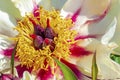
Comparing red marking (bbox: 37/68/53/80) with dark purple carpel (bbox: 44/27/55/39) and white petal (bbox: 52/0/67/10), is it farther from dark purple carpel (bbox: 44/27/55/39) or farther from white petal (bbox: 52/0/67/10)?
white petal (bbox: 52/0/67/10)

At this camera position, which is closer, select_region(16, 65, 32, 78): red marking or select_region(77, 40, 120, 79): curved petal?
select_region(77, 40, 120, 79): curved petal

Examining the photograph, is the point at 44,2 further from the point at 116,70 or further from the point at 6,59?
the point at 116,70

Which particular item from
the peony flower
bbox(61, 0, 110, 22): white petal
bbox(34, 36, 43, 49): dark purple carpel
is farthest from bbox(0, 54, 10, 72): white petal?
bbox(61, 0, 110, 22): white petal

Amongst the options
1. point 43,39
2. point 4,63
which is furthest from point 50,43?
point 4,63

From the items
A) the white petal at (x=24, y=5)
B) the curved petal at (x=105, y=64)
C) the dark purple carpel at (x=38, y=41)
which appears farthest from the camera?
the white petal at (x=24, y=5)

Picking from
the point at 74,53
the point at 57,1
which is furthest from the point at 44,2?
the point at 74,53

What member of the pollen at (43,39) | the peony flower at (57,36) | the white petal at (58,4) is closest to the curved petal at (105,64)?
the peony flower at (57,36)

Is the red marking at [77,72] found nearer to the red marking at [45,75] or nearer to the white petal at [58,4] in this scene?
the red marking at [45,75]
